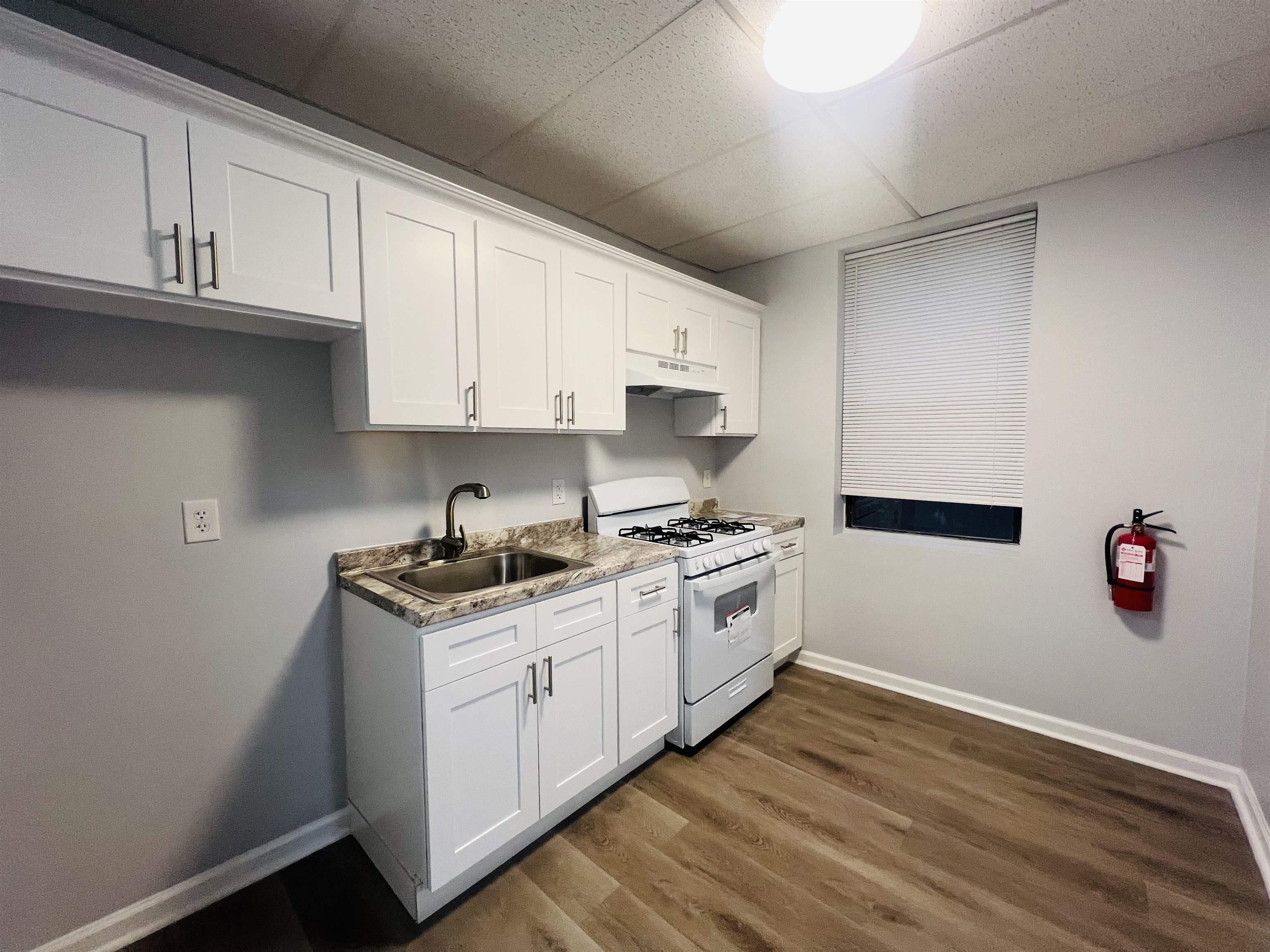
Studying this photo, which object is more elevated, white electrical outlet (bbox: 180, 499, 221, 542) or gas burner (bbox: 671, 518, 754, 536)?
white electrical outlet (bbox: 180, 499, 221, 542)

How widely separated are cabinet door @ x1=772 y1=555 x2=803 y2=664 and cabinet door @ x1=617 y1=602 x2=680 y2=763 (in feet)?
2.97

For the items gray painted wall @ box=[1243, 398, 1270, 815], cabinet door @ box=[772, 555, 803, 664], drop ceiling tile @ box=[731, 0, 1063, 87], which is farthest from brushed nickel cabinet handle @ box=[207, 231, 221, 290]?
gray painted wall @ box=[1243, 398, 1270, 815]

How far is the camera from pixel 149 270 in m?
1.22

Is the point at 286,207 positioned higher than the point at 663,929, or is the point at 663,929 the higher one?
the point at 286,207

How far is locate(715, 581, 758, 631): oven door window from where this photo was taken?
2420mm

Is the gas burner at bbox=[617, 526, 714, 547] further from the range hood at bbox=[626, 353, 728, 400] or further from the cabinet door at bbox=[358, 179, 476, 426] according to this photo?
the cabinet door at bbox=[358, 179, 476, 426]

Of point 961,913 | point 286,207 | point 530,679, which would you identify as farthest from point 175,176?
point 961,913

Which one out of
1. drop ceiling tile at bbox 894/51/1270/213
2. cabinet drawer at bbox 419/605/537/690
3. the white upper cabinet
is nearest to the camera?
cabinet drawer at bbox 419/605/537/690

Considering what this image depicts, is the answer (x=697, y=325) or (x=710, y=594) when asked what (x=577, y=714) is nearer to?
(x=710, y=594)

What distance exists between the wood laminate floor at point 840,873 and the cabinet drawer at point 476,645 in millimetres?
758

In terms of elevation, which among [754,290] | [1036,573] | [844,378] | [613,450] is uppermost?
[754,290]

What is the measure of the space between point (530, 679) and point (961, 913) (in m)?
1.49

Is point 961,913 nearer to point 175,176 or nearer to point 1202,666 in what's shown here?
point 1202,666

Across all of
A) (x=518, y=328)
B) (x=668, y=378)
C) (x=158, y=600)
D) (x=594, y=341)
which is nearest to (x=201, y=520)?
(x=158, y=600)
